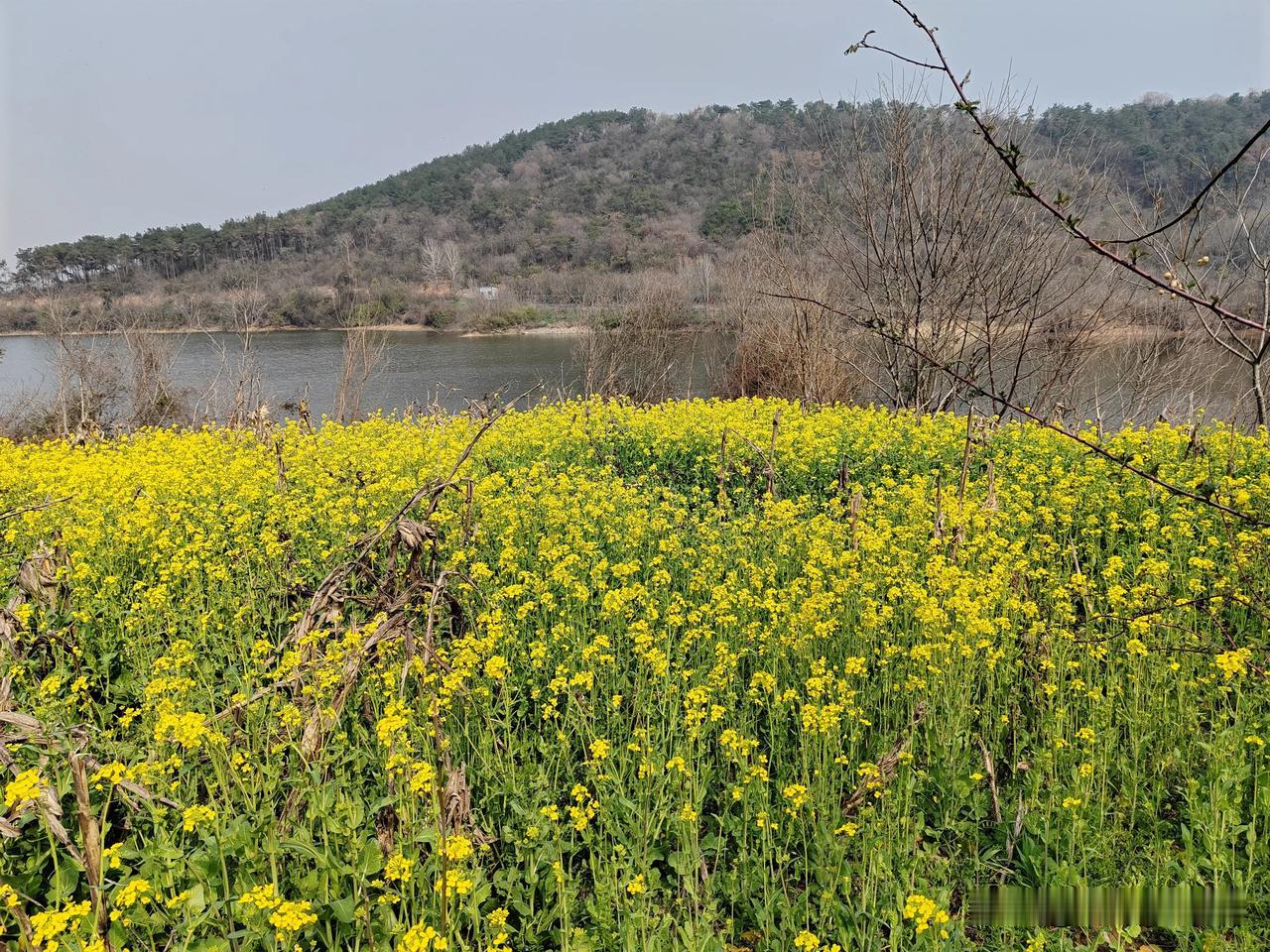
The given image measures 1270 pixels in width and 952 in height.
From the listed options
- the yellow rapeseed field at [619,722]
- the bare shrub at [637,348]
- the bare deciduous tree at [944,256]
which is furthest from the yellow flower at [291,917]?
the bare shrub at [637,348]

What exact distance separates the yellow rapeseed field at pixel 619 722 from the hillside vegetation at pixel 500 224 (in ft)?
84.7

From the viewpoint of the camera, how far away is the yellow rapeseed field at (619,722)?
2.21 meters

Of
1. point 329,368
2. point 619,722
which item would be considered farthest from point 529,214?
point 619,722

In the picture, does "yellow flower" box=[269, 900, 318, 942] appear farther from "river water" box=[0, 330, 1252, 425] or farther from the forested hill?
the forested hill

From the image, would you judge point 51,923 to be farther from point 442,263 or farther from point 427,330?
point 442,263

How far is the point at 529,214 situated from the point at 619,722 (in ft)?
256

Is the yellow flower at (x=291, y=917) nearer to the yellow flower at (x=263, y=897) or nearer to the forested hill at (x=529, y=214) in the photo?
the yellow flower at (x=263, y=897)

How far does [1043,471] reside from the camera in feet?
20.6

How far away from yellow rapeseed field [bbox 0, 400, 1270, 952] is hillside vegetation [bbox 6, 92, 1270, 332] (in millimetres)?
25825

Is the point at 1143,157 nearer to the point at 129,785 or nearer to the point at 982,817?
the point at 982,817

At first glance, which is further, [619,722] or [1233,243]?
[1233,243]

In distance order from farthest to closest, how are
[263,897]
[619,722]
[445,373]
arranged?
[445,373] < [619,722] < [263,897]

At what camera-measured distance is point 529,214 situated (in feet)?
248

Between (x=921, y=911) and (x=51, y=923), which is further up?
(x=51, y=923)
